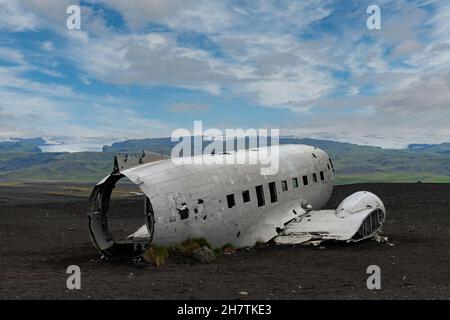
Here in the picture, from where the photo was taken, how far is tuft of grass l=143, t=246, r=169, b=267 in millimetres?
20000

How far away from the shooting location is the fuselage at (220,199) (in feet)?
66.0

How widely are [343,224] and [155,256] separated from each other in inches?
391

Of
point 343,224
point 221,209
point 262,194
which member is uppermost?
point 262,194

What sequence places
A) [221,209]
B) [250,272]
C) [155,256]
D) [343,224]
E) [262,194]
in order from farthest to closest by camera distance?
[262,194] → [343,224] → [221,209] → [155,256] → [250,272]

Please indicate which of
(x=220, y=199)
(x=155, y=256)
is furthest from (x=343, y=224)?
(x=155, y=256)

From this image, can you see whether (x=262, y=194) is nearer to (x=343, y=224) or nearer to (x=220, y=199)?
(x=220, y=199)

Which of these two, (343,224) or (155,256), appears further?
(343,224)

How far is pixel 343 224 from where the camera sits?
24125mm

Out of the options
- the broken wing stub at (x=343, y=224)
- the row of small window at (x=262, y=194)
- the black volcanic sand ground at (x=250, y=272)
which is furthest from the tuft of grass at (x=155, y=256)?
the broken wing stub at (x=343, y=224)

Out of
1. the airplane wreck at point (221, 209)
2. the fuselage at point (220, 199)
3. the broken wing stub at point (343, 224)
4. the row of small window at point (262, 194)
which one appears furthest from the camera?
the broken wing stub at point (343, 224)

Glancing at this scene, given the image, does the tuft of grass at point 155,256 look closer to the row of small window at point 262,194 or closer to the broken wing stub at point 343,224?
the row of small window at point 262,194
